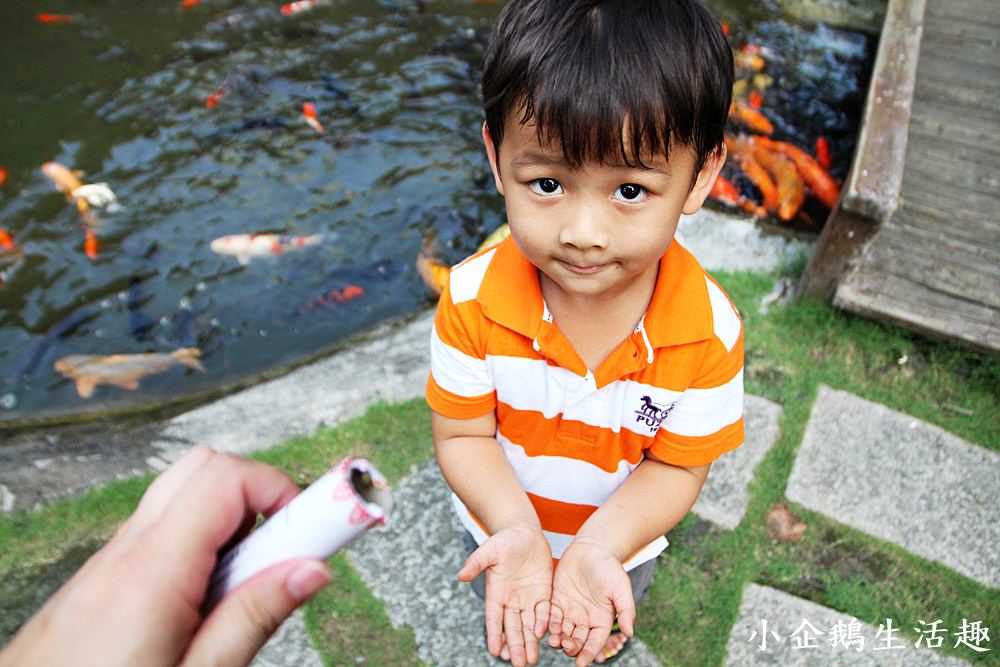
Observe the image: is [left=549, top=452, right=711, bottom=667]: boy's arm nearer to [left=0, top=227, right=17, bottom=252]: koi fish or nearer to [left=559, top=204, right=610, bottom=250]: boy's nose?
[left=559, top=204, right=610, bottom=250]: boy's nose

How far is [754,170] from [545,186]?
13.2 ft

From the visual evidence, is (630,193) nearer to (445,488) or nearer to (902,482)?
(445,488)

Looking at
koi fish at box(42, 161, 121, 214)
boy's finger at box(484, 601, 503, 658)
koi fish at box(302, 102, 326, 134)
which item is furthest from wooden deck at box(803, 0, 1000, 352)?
koi fish at box(42, 161, 121, 214)

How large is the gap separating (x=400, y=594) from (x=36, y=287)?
312 cm

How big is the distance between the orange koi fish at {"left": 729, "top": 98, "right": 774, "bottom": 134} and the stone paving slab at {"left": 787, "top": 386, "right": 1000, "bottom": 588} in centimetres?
289

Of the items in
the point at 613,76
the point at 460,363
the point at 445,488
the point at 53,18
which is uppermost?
the point at 613,76

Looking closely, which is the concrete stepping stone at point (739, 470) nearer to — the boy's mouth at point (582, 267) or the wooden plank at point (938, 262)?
the wooden plank at point (938, 262)

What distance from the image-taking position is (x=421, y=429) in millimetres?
3066

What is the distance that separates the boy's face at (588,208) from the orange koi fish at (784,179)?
11.9 feet

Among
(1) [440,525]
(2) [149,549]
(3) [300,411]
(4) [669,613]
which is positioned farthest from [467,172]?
(2) [149,549]

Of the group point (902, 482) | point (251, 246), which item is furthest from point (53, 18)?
point (902, 482)

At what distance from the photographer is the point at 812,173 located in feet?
17.0

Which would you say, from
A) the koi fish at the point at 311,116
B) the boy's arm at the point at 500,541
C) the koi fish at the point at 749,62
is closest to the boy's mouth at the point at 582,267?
the boy's arm at the point at 500,541

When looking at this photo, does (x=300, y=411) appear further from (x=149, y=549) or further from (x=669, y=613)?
(x=149, y=549)
